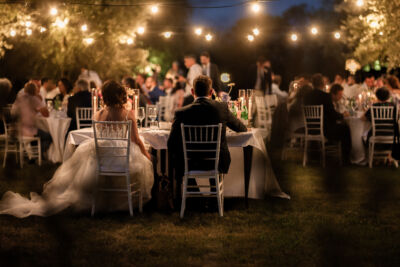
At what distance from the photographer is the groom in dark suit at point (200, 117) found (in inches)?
233

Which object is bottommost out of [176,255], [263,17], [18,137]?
[176,255]

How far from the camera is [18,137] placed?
9.52m

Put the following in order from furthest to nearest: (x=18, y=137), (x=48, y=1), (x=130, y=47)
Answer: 1. (x=130, y=47)
2. (x=48, y=1)
3. (x=18, y=137)

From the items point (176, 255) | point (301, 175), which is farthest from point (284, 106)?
point (176, 255)

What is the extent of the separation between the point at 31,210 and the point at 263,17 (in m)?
45.7

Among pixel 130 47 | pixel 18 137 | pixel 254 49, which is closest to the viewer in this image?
pixel 18 137

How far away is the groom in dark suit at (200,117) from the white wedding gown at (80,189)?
1.24ft

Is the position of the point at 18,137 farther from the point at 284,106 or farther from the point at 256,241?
the point at 256,241

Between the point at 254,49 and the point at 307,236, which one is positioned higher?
the point at 254,49

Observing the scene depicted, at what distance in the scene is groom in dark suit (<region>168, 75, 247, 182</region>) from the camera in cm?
591

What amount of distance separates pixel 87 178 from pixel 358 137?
16.6 ft

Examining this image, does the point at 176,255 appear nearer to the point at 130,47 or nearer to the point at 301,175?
the point at 301,175

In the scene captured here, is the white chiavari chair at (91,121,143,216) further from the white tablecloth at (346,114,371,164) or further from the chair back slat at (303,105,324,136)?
the white tablecloth at (346,114,371,164)

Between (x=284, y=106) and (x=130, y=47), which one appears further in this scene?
(x=130, y=47)
